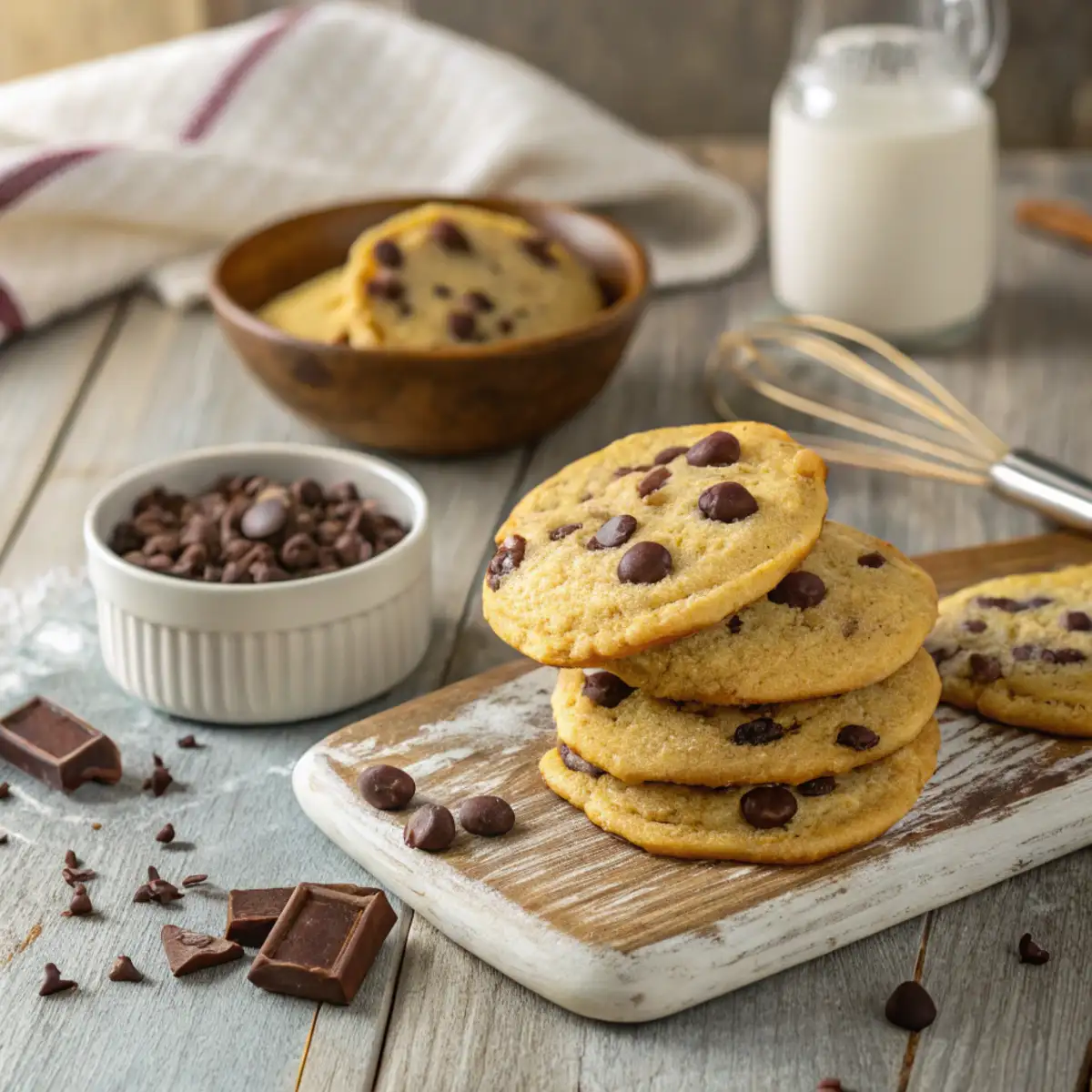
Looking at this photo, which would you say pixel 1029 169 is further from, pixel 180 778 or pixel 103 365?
pixel 180 778

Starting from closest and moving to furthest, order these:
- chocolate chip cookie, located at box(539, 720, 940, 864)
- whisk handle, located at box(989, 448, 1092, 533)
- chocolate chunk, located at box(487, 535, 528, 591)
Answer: chocolate chip cookie, located at box(539, 720, 940, 864), chocolate chunk, located at box(487, 535, 528, 591), whisk handle, located at box(989, 448, 1092, 533)

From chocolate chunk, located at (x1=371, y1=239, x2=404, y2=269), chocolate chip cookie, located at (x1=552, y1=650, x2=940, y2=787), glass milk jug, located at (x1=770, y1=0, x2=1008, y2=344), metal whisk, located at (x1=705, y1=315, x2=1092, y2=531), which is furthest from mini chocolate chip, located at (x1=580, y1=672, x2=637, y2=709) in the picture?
glass milk jug, located at (x1=770, y1=0, x2=1008, y2=344)

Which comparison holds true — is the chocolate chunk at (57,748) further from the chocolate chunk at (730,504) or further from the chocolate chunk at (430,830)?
the chocolate chunk at (730,504)

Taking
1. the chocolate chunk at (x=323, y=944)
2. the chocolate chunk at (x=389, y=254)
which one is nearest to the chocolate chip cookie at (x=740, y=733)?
the chocolate chunk at (x=323, y=944)

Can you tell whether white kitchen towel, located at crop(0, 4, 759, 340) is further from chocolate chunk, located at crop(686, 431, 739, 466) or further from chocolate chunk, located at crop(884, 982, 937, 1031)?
chocolate chunk, located at crop(884, 982, 937, 1031)

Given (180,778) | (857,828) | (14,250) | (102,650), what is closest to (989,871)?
(857,828)

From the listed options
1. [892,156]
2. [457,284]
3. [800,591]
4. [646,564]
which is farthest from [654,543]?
[892,156]

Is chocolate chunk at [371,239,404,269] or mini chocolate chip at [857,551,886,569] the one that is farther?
chocolate chunk at [371,239,404,269]
